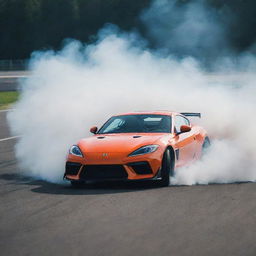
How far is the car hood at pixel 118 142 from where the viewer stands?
1203cm

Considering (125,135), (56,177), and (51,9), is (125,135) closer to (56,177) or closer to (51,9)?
(56,177)

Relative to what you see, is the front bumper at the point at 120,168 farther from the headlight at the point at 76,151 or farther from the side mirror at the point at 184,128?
the side mirror at the point at 184,128

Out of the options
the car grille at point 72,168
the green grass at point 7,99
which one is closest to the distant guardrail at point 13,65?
the green grass at point 7,99

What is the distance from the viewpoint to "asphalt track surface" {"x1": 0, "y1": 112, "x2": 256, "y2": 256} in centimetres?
739

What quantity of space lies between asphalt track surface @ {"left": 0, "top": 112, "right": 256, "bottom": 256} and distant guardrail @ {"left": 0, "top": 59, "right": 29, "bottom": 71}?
58.5m

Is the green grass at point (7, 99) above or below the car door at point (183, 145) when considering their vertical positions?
below

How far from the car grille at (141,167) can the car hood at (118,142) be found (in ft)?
0.86

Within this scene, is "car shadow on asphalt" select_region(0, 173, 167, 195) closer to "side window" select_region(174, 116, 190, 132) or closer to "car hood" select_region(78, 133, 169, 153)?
"car hood" select_region(78, 133, 169, 153)

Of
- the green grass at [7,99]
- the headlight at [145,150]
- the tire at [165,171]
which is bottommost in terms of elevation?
the green grass at [7,99]

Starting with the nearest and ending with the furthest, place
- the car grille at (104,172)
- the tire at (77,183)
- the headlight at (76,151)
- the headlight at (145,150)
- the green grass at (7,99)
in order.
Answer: the car grille at (104,172), the headlight at (145,150), the tire at (77,183), the headlight at (76,151), the green grass at (7,99)

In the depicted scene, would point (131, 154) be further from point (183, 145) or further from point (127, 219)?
point (127, 219)

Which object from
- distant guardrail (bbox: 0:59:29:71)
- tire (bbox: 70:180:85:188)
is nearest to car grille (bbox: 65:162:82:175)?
tire (bbox: 70:180:85:188)

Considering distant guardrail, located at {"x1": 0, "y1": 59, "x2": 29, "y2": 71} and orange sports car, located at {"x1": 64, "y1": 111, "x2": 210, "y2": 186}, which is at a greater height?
orange sports car, located at {"x1": 64, "y1": 111, "x2": 210, "y2": 186}

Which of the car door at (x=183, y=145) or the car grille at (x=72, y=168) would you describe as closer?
the car grille at (x=72, y=168)
